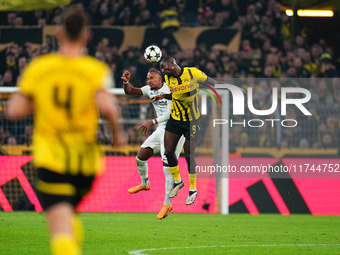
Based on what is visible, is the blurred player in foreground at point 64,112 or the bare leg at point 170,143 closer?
the blurred player in foreground at point 64,112

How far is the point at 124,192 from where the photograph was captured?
1686 centimetres

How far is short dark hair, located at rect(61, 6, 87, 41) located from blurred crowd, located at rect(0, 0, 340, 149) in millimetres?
11938

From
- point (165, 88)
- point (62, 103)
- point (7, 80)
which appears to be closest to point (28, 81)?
point (62, 103)

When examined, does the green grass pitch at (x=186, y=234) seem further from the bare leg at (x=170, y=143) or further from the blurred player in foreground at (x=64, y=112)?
the blurred player in foreground at (x=64, y=112)

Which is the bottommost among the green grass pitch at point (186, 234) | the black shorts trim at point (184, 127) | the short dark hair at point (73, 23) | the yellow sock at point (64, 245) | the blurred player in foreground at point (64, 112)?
the green grass pitch at point (186, 234)

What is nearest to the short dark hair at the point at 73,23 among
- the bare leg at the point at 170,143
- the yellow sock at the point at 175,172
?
the bare leg at the point at 170,143

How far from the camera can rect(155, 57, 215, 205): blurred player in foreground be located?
41.8 ft

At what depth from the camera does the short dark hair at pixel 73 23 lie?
5.28 m

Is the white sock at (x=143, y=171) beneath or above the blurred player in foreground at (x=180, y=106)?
beneath

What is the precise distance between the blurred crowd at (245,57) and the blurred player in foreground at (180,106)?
4316 mm

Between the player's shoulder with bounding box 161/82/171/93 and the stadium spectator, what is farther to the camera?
the stadium spectator

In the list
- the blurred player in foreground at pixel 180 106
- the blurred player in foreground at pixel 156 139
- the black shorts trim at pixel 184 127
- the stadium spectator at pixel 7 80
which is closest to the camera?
the blurred player in foreground at pixel 180 106

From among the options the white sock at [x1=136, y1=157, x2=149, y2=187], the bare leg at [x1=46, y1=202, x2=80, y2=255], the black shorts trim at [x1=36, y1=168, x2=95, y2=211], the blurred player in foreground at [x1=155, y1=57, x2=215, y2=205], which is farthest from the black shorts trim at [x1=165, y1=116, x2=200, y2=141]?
the bare leg at [x1=46, y1=202, x2=80, y2=255]

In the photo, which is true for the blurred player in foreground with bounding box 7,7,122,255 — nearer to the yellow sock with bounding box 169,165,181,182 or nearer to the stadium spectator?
the yellow sock with bounding box 169,165,181,182
